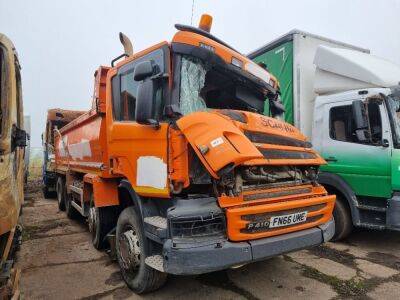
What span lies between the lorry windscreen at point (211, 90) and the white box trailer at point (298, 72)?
6.37 feet

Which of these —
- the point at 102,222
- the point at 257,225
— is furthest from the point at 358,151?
the point at 102,222

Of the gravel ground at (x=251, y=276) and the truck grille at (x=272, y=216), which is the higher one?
the truck grille at (x=272, y=216)

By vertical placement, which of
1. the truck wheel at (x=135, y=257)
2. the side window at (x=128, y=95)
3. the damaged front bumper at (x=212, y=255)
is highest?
the side window at (x=128, y=95)

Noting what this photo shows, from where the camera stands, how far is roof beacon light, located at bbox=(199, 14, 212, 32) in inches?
147

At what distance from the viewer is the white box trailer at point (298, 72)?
584 centimetres

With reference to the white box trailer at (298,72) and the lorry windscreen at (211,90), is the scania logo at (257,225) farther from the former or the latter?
the white box trailer at (298,72)

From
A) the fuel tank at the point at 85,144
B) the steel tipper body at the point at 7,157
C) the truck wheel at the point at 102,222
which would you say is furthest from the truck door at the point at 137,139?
the steel tipper body at the point at 7,157

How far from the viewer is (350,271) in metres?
4.11

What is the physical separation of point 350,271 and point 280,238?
177cm

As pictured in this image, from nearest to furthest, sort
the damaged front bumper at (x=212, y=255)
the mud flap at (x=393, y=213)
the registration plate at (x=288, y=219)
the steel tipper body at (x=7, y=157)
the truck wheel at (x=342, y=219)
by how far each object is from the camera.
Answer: the steel tipper body at (x=7, y=157) < the damaged front bumper at (x=212, y=255) < the registration plate at (x=288, y=219) < the mud flap at (x=393, y=213) < the truck wheel at (x=342, y=219)

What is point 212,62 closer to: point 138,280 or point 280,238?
point 280,238

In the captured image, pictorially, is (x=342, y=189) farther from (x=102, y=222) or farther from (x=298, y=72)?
(x=102, y=222)

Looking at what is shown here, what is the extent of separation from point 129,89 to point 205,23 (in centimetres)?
116

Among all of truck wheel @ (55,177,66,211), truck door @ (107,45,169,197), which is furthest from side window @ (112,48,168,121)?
truck wheel @ (55,177,66,211)
